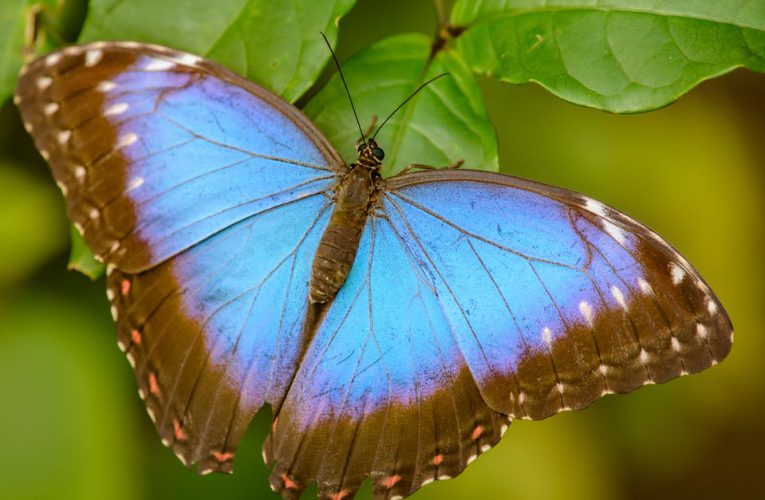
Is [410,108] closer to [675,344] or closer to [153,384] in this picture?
[675,344]

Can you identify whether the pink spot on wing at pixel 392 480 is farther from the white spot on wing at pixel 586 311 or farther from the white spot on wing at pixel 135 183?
the white spot on wing at pixel 135 183

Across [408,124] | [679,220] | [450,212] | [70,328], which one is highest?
[679,220]

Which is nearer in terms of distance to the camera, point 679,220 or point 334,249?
point 334,249

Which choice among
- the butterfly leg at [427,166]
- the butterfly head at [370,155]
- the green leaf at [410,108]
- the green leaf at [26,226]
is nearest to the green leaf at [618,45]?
the green leaf at [410,108]

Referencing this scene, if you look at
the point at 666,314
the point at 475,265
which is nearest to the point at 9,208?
the point at 475,265

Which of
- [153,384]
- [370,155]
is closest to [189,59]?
[370,155]

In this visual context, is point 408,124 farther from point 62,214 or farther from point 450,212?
point 62,214

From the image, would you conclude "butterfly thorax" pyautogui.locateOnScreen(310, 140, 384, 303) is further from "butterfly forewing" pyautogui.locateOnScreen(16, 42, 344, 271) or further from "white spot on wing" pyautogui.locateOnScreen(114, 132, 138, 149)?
"white spot on wing" pyautogui.locateOnScreen(114, 132, 138, 149)
